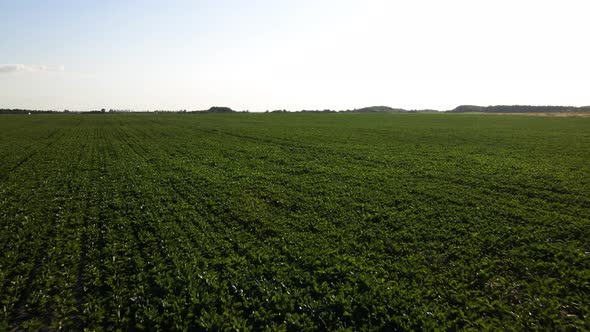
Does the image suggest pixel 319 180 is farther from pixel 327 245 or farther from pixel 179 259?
pixel 179 259

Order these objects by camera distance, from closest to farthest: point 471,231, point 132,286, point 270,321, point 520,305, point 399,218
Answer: point 270,321 → point 520,305 → point 132,286 → point 471,231 → point 399,218

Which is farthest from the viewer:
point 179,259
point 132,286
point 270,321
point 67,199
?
point 67,199

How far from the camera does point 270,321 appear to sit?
749 cm

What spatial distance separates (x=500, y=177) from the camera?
20.5 meters

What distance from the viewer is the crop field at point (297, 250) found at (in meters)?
7.76

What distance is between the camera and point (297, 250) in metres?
11.0

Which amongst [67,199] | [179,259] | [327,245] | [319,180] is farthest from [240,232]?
[67,199]

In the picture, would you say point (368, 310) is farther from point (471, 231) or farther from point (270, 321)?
point (471, 231)

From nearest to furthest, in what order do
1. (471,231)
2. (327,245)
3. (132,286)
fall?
(132,286)
(327,245)
(471,231)

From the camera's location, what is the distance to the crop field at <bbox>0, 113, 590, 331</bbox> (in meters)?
7.76

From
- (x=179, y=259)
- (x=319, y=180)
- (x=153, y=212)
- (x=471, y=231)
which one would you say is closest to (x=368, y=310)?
(x=179, y=259)

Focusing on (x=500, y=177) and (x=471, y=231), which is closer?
(x=471, y=231)

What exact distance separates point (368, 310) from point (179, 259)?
625 cm

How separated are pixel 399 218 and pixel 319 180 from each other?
7645 millimetres
